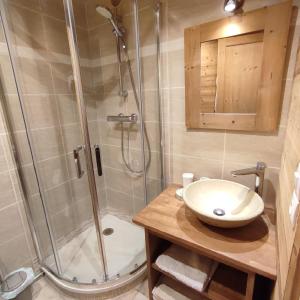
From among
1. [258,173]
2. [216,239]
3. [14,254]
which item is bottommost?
[14,254]

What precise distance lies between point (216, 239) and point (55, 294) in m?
1.30

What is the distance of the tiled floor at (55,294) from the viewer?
1349 mm

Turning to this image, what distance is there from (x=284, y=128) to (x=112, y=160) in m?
1.47

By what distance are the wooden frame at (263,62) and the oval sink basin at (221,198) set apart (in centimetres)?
38

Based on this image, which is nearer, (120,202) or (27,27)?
(27,27)

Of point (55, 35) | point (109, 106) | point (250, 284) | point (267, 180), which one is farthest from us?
point (109, 106)

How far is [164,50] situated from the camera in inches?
52.8

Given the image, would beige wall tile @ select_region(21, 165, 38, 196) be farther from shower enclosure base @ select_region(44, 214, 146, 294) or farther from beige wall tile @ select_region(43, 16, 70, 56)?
beige wall tile @ select_region(43, 16, 70, 56)

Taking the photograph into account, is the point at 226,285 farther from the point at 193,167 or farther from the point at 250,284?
the point at 193,167

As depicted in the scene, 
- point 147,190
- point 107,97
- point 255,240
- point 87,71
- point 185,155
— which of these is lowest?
point 147,190

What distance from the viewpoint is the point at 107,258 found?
1.59 metres

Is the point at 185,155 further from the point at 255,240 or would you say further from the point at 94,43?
the point at 94,43

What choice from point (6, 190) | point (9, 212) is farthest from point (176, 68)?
point (9, 212)

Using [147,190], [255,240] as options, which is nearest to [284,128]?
[255,240]
